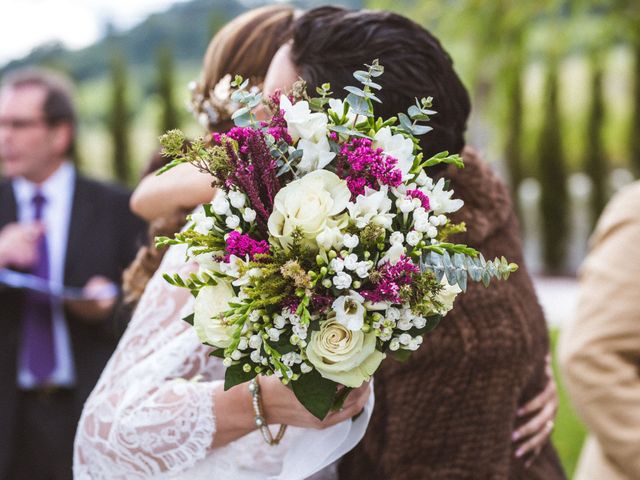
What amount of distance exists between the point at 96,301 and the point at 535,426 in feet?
10.1

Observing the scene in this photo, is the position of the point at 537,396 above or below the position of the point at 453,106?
below

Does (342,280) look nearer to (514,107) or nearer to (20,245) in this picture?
(20,245)

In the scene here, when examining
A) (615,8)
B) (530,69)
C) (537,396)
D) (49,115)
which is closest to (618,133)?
(530,69)

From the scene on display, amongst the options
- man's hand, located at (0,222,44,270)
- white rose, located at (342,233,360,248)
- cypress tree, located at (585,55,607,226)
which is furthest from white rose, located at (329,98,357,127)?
→ cypress tree, located at (585,55,607,226)

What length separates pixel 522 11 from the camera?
393 inches

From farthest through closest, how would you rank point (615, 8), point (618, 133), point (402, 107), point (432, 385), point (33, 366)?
1. point (618, 133)
2. point (615, 8)
3. point (33, 366)
4. point (432, 385)
5. point (402, 107)

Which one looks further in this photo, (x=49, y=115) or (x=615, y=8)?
(x=615, y=8)

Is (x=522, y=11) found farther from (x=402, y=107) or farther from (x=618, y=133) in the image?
(x=402, y=107)

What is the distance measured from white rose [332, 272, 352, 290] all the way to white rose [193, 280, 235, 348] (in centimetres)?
22

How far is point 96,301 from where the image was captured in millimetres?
4734

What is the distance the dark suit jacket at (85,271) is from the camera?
4.71m

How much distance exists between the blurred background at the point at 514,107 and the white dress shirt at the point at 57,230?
290 inches

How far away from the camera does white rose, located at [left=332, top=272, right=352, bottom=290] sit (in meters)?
1.42

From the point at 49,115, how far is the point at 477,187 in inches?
147
